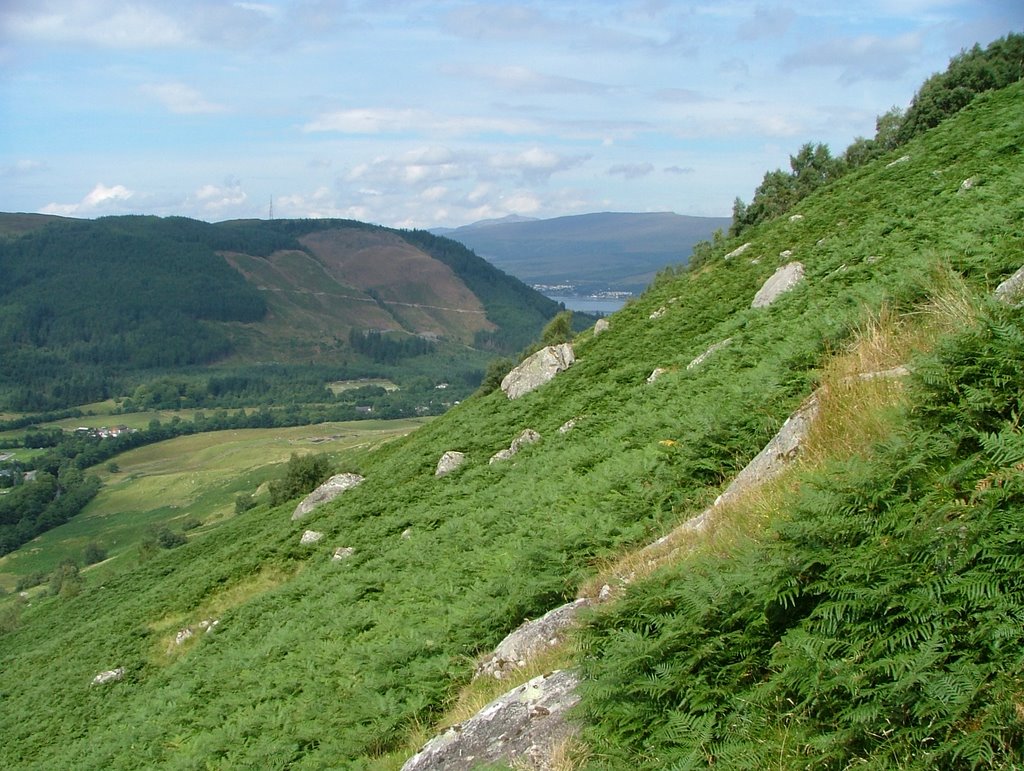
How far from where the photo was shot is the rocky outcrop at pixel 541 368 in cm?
3100

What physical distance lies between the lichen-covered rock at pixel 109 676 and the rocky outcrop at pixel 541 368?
16.4m

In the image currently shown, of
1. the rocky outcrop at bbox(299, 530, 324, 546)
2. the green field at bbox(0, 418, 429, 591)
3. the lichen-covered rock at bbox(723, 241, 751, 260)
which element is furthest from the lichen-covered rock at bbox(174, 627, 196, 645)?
the green field at bbox(0, 418, 429, 591)

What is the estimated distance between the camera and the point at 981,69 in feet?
142

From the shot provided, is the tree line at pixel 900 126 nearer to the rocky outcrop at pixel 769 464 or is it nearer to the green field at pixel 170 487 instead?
the rocky outcrop at pixel 769 464

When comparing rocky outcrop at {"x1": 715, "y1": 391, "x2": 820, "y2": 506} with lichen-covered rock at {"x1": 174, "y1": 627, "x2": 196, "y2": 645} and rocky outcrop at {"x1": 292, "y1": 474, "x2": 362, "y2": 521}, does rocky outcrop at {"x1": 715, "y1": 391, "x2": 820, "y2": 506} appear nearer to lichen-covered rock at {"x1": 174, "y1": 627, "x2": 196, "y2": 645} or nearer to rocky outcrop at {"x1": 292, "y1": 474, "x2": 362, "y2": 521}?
lichen-covered rock at {"x1": 174, "y1": 627, "x2": 196, "y2": 645}

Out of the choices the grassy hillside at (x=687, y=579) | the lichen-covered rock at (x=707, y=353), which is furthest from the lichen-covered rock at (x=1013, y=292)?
the lichen-covered rock at (x=707, y=353)

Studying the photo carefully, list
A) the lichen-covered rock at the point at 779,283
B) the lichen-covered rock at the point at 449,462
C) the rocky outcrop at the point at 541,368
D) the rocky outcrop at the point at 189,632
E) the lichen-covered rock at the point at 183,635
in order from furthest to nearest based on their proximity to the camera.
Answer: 1. the rocky outcrop at the point at 541,368
2. the lichen-covered rock at the point at 449,462
3. the lichen-covered rock at the point at 779,283
4. the lichen-covered rock at the point at 183,635
5. the rocky outcrop at the point at 189,632

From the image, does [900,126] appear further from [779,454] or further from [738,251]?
[779,454]

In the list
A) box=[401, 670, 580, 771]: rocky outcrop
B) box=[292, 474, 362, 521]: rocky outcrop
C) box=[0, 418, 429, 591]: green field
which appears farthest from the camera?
box=[0, 418, 429, 591]: green field

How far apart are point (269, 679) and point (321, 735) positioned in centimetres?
371

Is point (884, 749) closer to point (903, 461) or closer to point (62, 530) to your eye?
point (903, 461)

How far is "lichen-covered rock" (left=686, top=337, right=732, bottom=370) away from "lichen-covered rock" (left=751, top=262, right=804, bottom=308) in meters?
2.99

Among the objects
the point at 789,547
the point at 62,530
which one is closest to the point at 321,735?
the point at 789,547

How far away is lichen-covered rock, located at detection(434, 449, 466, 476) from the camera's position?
24328mm
